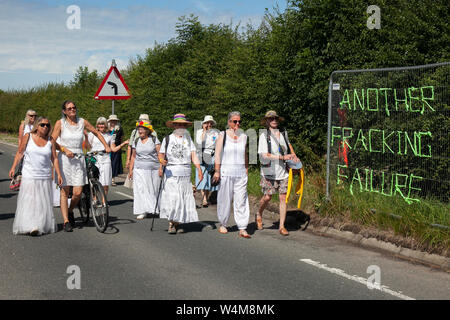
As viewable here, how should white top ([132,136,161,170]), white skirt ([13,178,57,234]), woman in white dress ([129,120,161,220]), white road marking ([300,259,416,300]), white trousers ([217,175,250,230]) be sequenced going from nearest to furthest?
1. white road marking ([300,259,416,300])
2. white skirt ([13,178,57,234])
3. white trousers ([217,175,250,230])
4. woman in white dress ([129,120,161,220])
5. white top ([132,136,161,170])

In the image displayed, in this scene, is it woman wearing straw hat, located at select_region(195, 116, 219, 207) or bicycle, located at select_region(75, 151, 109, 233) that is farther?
woman wearing straw hat, located at select_region(195, 116, 219, 207)

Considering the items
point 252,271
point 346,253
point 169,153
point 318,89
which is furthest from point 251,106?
point 252,271

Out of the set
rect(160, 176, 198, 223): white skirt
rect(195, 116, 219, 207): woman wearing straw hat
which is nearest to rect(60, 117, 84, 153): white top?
rect(160, 176, 198, 223): white skirt

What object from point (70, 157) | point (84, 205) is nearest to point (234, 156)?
point (70, 157)

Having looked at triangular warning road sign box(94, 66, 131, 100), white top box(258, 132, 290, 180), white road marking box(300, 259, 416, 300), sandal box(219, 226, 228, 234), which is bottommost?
white road marking box(300, 259, 416, 300)

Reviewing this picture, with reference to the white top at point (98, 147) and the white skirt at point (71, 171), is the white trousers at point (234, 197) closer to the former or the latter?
the white skirt at point (71, 171)

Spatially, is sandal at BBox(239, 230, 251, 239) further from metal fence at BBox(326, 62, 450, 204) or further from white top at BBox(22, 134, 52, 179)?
white top at BBox(22, 134, 52, 179)

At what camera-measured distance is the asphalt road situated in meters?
5.69

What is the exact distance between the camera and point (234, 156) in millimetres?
9141

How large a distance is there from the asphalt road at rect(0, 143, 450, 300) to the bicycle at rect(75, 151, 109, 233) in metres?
0.24

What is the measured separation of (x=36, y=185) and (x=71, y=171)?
26.5 inches

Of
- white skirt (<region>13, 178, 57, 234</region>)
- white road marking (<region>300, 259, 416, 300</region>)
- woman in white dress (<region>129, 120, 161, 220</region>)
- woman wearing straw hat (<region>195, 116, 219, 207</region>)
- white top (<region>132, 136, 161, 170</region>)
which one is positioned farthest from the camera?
woman wearing straw hat (<region>195, 116, 219, 207</region>)

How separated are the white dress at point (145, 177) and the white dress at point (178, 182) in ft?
5.29

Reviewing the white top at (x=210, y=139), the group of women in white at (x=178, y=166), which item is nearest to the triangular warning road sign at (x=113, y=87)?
the white top at (x=210, y=139)
